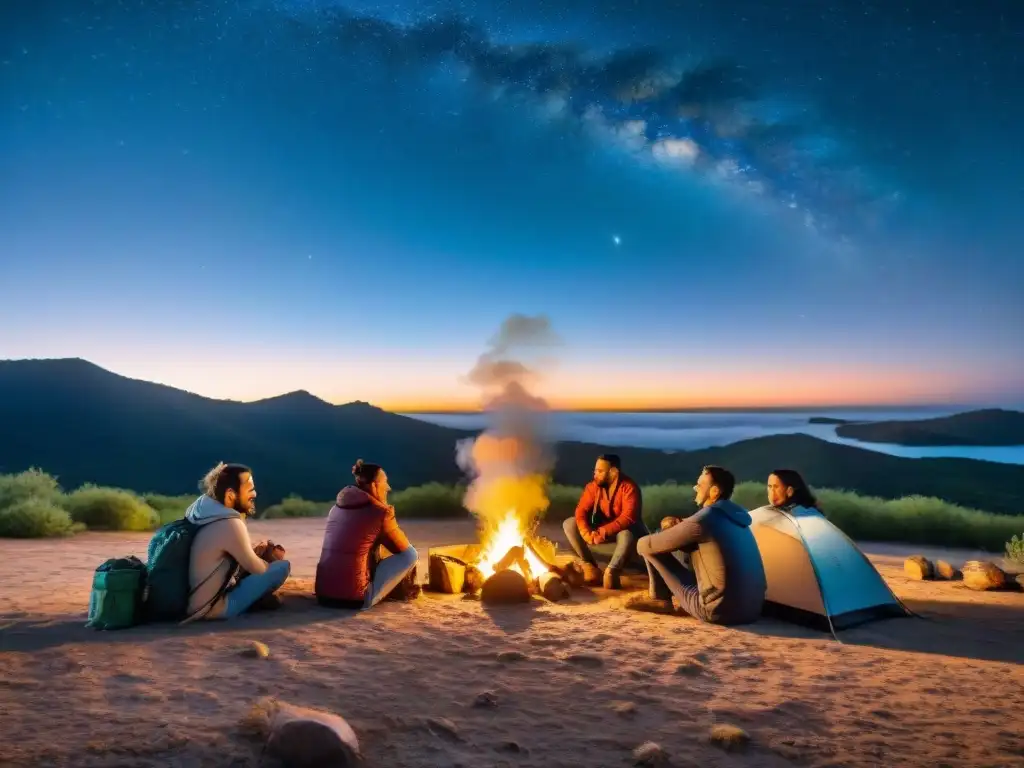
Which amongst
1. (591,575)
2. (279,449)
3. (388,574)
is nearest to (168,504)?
(388,574)

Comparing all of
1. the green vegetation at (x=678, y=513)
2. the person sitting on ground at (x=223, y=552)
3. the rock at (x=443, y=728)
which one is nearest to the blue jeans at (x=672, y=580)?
the rock at (x=443, y=728)

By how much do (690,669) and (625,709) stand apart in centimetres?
116

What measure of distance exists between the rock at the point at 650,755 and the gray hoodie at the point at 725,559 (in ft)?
10.3

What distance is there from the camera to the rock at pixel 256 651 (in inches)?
237

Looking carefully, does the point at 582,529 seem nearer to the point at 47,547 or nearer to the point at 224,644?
the point at 224,644

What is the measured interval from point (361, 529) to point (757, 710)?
4.33 meters

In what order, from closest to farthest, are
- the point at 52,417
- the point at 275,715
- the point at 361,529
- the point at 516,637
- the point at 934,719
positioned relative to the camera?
the point at 275,715, the point at 934,719, the point at 516,637, the point at 361,529, the point at 52,417

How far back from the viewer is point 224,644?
20.7 ft

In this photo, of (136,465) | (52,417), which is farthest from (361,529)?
(52,417)

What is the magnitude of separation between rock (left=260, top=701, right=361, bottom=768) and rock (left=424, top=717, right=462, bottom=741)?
2.04 ft

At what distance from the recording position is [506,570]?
336 inches

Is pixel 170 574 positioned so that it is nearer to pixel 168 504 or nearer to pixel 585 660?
pixel 585 660

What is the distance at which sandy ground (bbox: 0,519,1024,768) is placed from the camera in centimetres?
436

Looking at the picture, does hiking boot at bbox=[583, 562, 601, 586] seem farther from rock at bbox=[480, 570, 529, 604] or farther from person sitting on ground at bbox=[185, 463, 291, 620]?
person sitting on ground at bbox=[185, 463, 291, 620]
